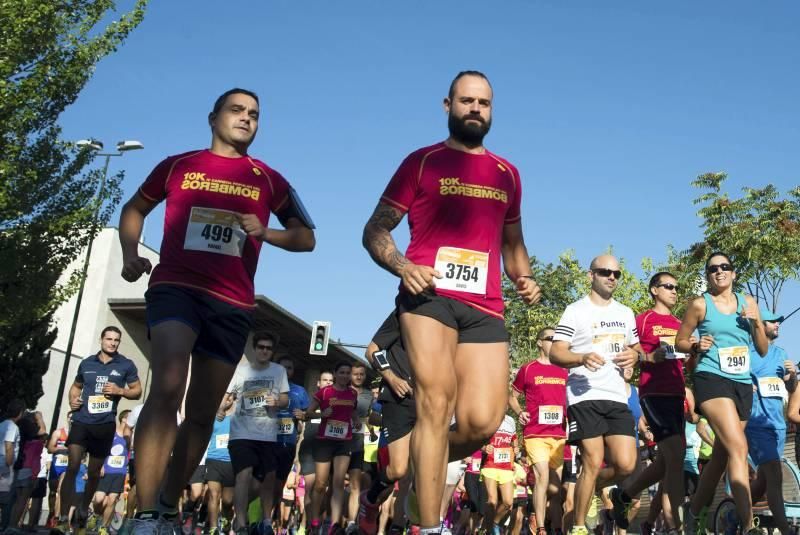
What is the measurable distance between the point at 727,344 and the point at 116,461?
35.3 ft

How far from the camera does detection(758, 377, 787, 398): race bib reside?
9.22 metres

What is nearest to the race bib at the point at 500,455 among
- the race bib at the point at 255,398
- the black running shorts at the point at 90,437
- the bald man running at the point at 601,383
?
the race bib at the point at 255,398

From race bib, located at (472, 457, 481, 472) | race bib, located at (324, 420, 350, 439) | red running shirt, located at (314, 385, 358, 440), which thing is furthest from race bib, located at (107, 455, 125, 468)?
race bib, located at (472, 457, 481, 472)

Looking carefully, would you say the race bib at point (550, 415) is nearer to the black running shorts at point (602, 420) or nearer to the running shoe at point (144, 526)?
the black running shorts at point (602, 420)

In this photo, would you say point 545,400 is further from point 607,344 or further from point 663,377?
point 607,344

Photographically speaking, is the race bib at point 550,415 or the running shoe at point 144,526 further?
the race bib at point 550,415

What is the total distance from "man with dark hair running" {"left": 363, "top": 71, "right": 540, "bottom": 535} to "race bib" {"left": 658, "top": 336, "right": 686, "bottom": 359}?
4055 mm

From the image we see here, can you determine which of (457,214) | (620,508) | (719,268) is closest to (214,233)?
(457,214)

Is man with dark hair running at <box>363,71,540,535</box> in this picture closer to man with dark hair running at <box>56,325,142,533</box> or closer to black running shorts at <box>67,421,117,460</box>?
man with dark hair running at <box>56,325,142,533</box>

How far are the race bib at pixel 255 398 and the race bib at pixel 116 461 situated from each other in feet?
18.3

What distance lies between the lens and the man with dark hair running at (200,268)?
189 inches

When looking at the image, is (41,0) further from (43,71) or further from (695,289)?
(695,289)

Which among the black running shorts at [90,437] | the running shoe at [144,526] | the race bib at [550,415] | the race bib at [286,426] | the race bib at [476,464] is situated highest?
the race bib at [550,415]

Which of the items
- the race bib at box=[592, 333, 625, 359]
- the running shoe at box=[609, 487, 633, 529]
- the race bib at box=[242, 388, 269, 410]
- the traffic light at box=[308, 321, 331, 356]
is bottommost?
the running shoe at box=[609, 487, 633, 529]
